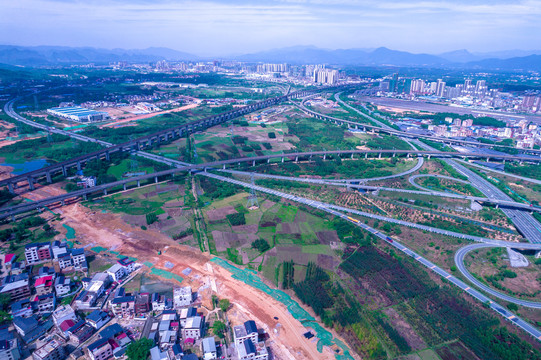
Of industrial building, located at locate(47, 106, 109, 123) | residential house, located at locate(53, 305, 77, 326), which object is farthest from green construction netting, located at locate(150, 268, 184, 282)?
industrial building, located at locate(47, 106, 109, 123)

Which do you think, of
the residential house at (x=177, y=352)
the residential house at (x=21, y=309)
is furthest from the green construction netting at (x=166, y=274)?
the residential house at (x=21, y=309)

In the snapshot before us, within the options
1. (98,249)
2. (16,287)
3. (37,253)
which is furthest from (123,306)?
(37,253)

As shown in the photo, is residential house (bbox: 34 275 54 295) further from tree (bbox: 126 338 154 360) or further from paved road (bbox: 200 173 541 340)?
paved road (bbox: 200 173 541 340)

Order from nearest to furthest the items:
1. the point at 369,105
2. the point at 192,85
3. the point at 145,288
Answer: the point at 145,288 → the point at 369,105 → the point at 192,85

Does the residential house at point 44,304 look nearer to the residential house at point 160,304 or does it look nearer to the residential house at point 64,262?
the residential house at point 64,262

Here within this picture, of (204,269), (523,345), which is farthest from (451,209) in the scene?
(204,269)

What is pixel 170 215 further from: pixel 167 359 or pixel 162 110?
pixel 162 110
